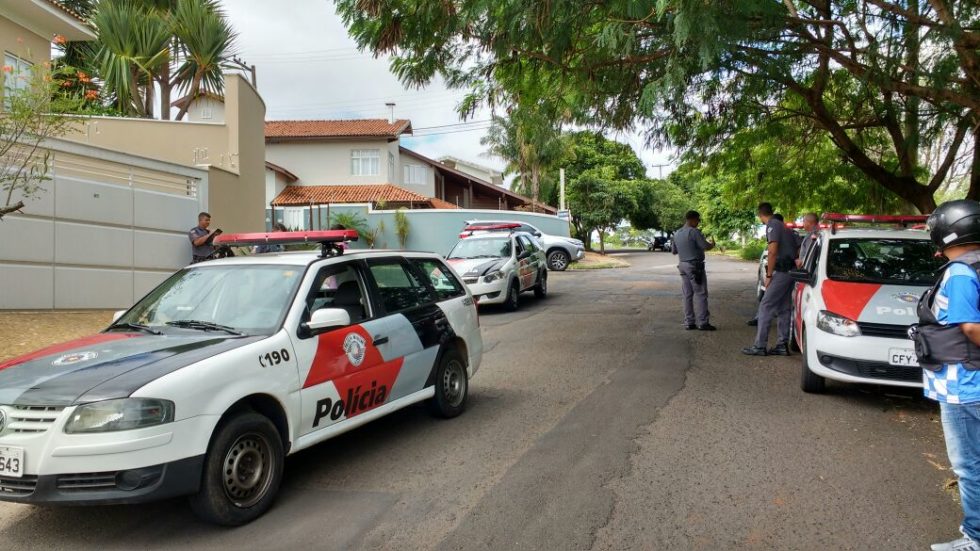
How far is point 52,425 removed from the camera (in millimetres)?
3494

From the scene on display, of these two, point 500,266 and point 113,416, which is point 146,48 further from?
point 113,416

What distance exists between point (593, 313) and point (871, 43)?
6773mm

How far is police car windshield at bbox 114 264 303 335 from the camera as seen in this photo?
4617 mm

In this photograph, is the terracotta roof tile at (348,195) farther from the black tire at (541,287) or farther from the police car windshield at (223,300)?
the police car windshield at (223,300)

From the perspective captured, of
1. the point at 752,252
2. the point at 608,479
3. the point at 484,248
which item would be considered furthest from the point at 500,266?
the point at 752,252

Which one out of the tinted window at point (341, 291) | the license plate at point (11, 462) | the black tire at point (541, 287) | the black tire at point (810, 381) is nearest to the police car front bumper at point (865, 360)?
the black tire at point (810, 381)

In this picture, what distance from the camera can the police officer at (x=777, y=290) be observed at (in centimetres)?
878

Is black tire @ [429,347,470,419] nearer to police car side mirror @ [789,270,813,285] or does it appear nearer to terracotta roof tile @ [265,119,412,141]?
police car side mirror @ [789,270,813,285]

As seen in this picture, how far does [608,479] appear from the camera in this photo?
4.61m

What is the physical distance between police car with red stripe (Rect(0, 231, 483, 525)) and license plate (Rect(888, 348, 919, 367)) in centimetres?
383

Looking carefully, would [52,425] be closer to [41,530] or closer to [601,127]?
[41,530]

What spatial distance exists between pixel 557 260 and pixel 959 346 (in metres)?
22.3

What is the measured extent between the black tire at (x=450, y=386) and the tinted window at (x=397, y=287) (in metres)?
0.59

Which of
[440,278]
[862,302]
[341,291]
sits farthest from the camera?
[440,278]
